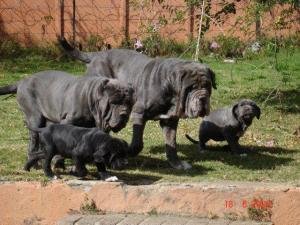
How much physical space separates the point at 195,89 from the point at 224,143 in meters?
2.84

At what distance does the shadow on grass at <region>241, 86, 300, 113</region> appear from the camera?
13.9 m

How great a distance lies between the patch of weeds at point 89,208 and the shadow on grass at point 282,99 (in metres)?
6.05

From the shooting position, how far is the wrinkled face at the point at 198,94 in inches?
333

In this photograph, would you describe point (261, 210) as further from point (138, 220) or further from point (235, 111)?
point (235, 111)

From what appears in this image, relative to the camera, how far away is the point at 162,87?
9.07 m

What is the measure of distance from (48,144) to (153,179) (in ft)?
4.17

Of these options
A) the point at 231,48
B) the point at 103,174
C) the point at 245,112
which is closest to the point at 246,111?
the point at 245,112

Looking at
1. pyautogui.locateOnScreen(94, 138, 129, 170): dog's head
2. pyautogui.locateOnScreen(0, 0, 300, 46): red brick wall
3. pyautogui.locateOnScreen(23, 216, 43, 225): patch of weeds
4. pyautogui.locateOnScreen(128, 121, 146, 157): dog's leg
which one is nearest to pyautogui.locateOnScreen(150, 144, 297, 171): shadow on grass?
pyautogui.locateOnScreen(128, 121, 146, 157): dog's leg

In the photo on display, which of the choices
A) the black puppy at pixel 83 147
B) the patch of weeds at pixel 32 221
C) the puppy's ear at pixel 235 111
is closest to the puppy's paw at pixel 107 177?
the black puppy at pixel 83 147

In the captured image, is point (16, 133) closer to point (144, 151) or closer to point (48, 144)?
point (144, 151)

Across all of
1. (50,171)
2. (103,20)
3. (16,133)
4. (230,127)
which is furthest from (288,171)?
(103,20)

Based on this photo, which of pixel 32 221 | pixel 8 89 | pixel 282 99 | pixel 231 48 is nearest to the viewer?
pixel 32 221

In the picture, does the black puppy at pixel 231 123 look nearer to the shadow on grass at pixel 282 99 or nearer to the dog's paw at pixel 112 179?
the dog's paw at pixel 112 179
